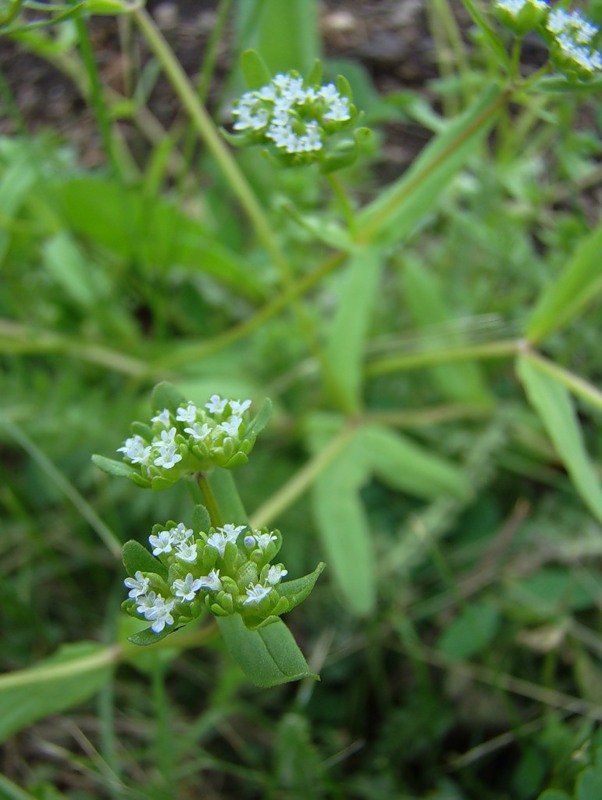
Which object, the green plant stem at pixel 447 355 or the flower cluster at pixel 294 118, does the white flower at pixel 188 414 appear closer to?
the flower cluster at pixel 294 118

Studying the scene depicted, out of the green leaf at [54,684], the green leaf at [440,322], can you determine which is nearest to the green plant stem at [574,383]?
the green leaf at [440,322]

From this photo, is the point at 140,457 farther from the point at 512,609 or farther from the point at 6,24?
the point at 512,609

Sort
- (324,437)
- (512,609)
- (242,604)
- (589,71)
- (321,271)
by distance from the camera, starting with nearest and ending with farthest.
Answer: (242,604)
(589,71)
(321,271)
(512,609)
(324,437)

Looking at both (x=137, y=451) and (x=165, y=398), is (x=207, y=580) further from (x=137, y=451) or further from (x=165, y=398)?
(x=165, y=398)

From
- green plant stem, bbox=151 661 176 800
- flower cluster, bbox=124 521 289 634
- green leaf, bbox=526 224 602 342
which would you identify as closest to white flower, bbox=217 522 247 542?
flower cluster, bbox=124 521 289 634

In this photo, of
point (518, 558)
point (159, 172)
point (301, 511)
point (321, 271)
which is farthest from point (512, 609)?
point (159, 172)

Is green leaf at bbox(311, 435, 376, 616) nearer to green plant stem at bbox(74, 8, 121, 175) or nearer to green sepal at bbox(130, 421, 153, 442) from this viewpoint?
green sepal at bbox(130, 421, 153, 442)
